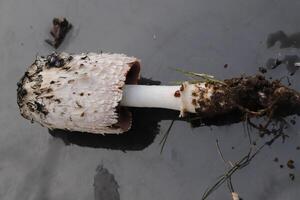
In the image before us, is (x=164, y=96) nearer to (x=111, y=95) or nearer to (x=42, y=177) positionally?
(x=111, y=95)

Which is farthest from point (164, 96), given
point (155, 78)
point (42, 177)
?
point (42, 177)

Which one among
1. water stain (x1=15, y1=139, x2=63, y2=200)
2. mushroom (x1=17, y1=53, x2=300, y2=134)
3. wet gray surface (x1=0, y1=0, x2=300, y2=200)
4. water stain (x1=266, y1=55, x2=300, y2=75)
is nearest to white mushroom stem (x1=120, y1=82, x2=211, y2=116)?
mushroom (x1=17, y1=53, x2=300, y2=134)

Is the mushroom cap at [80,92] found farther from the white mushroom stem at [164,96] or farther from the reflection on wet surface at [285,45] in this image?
the reflection on wet surface at [285,45]

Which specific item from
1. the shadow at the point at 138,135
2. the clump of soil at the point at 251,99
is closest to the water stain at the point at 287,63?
the clump of soil at the point at 251,99

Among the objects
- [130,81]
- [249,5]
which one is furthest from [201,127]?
[249,5]

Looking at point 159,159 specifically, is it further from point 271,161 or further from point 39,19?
point 39,19

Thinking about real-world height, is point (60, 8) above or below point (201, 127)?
above
